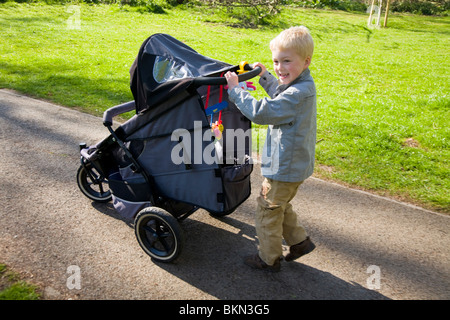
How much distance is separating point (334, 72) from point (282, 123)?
7.77m

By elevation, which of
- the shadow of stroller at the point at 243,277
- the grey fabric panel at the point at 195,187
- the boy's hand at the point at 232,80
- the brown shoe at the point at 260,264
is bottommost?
the shadow of stroller at the point at 243,277

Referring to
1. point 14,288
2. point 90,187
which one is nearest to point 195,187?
point 14,288

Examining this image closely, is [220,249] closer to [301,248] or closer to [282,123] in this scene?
[301,248]

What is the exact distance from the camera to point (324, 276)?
126 inches

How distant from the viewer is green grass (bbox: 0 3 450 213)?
5.20 metres

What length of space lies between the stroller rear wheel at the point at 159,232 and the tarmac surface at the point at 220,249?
11cm

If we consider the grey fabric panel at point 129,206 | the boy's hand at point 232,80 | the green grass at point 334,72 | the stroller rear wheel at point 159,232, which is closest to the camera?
the boy's hand at point 232,80

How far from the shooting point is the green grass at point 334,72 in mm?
5195

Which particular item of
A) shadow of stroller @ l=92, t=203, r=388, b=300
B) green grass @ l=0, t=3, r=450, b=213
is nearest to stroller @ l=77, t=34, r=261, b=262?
shadow of stroller @ l=92, t=203, r=388, b=300

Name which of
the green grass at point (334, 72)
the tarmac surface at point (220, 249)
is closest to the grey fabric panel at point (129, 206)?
the tarmac surface at point (220, 249)

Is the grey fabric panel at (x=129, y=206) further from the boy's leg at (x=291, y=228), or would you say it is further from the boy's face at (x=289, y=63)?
the boy's face at (x=289, y=63)

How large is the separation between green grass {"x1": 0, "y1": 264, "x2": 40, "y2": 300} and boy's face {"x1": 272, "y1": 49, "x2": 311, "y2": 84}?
2316 mm
